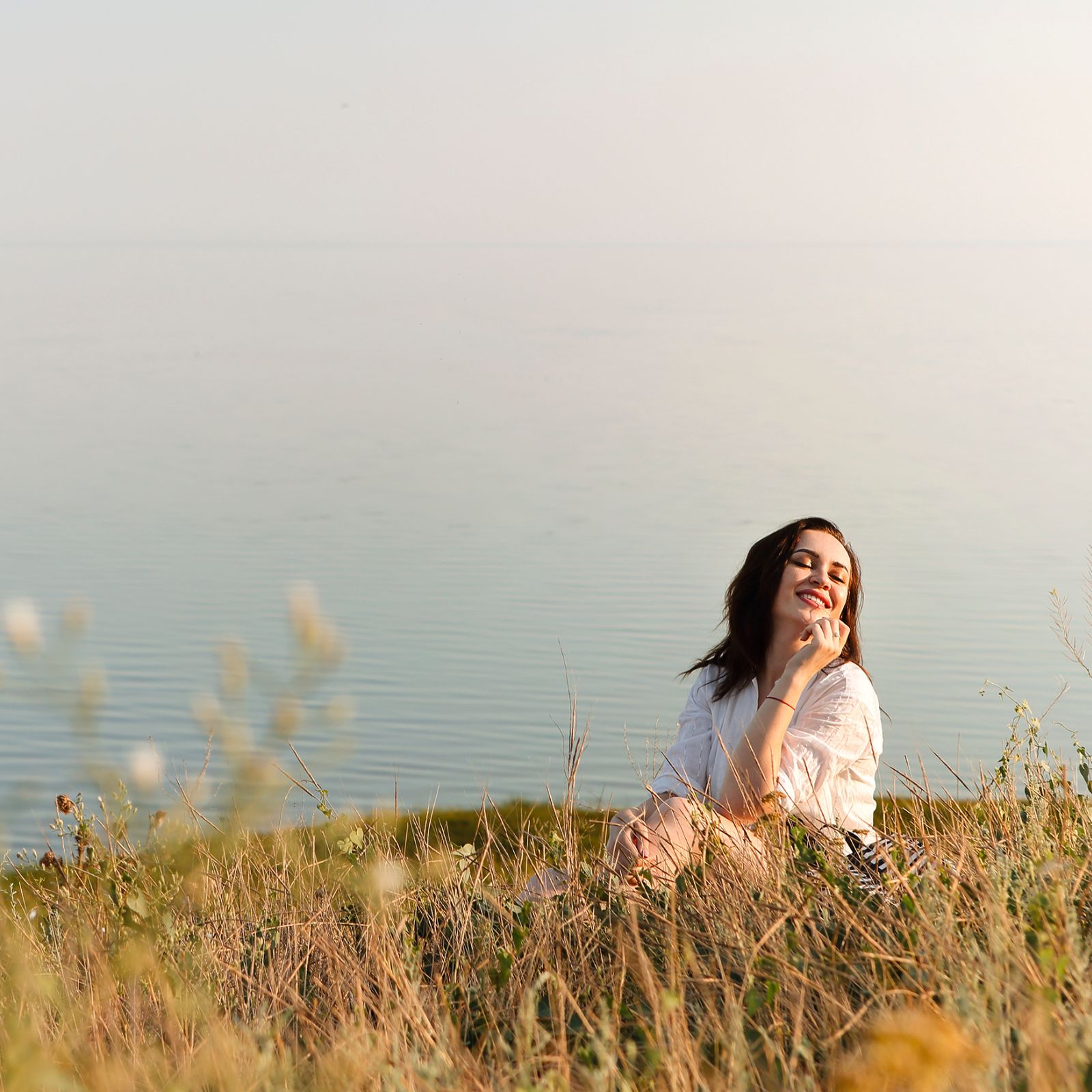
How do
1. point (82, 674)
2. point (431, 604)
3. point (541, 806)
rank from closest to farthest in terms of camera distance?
point (82, 674), point (541, 806), point (431, 604)

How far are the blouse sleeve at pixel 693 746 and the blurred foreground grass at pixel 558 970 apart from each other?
59 centimetres

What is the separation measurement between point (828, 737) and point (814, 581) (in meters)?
0.63

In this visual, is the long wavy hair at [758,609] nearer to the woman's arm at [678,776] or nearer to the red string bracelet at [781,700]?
the woman's arm at [678,776]

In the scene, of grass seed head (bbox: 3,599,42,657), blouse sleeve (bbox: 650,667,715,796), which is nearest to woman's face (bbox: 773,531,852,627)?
blouse sleeve (bbox: 650,667,715,796)

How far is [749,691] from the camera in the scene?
16.3 feet

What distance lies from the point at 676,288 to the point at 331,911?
4298 inches

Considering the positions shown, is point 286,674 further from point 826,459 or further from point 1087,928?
point 826,459

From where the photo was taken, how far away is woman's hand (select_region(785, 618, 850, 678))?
4.45 m

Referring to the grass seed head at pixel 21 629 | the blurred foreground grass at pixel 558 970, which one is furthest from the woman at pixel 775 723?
the grass seed head at pixel 21 629

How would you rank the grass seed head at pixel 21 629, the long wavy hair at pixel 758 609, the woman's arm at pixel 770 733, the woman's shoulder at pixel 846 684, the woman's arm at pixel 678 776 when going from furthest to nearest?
the long wavy hair at pixel 758 609
the woman's shoulder at pixel 846 684
the woman's arm at pixel 770 733
the woman's arm at pixel 678 776
the grass seed head at pixel 21 629

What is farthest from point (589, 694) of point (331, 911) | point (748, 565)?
point (331, 911)

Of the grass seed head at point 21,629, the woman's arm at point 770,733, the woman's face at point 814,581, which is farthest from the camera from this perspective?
the woman's face at point 814,581

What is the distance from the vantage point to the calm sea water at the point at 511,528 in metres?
12.5

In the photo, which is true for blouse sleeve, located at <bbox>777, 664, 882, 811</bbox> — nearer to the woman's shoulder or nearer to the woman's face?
the woman's shoulder
